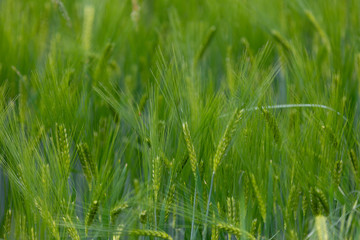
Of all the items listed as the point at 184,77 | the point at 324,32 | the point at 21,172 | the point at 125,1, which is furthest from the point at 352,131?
the point at 125,1

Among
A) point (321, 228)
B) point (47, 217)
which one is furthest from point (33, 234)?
point (321, 228)

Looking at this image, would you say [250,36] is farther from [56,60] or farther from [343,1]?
[56,60]

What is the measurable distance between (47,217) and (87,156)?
109 mm

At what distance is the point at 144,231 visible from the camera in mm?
743

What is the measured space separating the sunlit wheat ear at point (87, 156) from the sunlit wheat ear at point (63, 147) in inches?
0.9

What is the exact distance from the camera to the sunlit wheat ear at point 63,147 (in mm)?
794

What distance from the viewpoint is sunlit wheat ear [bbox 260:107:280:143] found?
809mm

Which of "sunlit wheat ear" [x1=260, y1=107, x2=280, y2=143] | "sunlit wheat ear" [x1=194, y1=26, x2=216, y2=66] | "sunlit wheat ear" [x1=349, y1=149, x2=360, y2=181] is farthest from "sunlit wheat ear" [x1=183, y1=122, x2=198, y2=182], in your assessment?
"sunlit wheat ear" [x1=194, y1=26, x2=216, y2=66]

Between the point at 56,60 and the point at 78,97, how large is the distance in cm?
7

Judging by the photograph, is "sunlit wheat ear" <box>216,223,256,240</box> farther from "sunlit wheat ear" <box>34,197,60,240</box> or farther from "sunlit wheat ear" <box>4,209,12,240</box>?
"sunlit wheat ear" <box>4,209,12,240</box>

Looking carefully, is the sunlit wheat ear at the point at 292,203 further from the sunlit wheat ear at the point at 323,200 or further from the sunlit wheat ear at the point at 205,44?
the sunlit wheat ear at the point at 205,44

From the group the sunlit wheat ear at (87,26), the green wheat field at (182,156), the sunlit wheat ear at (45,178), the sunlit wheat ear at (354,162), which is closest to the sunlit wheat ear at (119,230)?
the green wheat field at (182,156)

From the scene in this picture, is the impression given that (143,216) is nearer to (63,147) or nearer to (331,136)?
(63,147)

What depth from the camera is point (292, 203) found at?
2.59 feet
